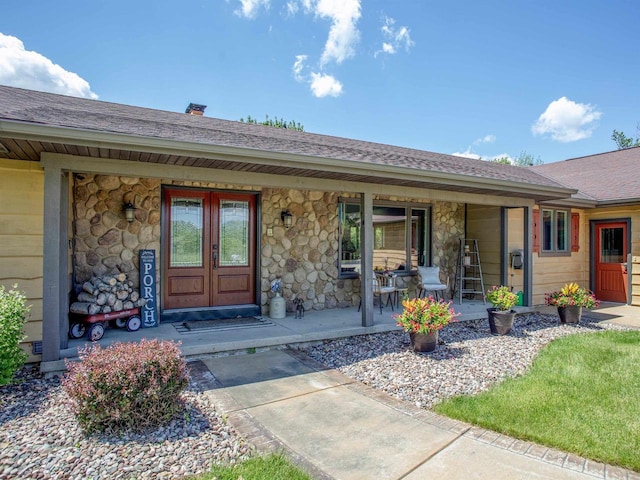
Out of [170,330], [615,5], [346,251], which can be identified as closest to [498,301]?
[346,251]

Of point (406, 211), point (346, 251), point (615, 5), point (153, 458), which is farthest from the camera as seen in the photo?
point (615, 5)

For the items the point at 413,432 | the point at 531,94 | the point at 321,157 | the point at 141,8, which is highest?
the point at 531,94

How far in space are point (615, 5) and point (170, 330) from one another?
10.7 meters

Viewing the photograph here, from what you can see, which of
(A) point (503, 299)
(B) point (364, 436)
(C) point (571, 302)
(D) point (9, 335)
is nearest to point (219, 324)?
(D) point (9, 335)

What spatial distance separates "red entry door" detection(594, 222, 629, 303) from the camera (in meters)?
8.40

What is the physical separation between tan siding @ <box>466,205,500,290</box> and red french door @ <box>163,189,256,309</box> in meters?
4.72

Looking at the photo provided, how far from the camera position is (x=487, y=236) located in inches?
314

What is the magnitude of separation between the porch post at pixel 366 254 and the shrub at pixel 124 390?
2969mm

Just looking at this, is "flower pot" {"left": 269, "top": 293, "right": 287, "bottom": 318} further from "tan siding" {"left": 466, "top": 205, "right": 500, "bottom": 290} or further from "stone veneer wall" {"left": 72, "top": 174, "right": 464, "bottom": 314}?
"tan siding" {"left": 466, "top": 205, "right": 500, "bottom": 290}

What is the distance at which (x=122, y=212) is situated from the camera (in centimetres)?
523

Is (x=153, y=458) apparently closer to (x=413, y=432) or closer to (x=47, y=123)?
(x=413, y=432)

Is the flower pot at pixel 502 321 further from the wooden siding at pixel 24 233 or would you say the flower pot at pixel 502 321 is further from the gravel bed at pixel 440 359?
the wooden siding at pixel 24 233

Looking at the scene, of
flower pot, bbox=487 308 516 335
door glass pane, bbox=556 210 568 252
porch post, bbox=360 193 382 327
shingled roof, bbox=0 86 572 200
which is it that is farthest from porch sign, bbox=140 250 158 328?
door glass pane, bbox=556 210 568 252

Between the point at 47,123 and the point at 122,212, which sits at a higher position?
the point at 47,123
